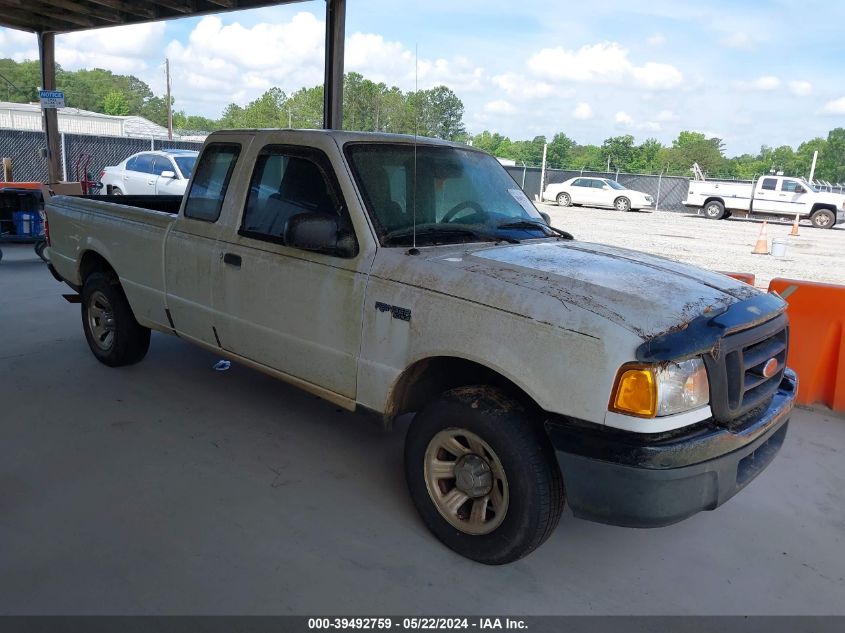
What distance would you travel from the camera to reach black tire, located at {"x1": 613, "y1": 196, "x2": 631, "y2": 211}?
29547mm

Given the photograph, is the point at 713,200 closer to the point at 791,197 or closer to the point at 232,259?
the point at 791,197

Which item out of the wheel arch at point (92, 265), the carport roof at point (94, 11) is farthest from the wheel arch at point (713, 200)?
the wheel arch at point (92, 265)

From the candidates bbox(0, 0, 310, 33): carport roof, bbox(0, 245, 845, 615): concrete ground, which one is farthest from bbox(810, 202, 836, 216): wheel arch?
bbox(0, 245, 845, 615): concrete ground

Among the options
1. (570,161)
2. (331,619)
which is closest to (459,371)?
(331,619)

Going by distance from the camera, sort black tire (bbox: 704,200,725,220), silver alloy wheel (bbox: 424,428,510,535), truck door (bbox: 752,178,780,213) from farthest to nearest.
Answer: black tire (bbox: 704,200,725,220)
truck door (bbox: 752,178,780,213)
silver alloy wheel (bbox: 424,428,510,535)

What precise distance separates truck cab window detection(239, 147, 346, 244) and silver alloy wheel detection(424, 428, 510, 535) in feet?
4.39

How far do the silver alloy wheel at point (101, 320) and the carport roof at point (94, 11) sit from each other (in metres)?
5.88

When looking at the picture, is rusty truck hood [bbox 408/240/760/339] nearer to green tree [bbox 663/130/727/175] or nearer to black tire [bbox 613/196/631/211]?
black tire [bbox 613/196/631/211]

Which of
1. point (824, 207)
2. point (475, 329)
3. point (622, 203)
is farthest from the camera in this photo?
point (622, 203)

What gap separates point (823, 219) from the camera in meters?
25.5

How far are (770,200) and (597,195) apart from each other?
7.07 m

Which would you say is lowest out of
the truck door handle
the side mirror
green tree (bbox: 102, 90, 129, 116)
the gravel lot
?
the gravel lot

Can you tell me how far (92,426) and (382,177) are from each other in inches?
102

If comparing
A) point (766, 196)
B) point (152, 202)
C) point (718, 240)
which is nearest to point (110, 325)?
point (152, 202)
